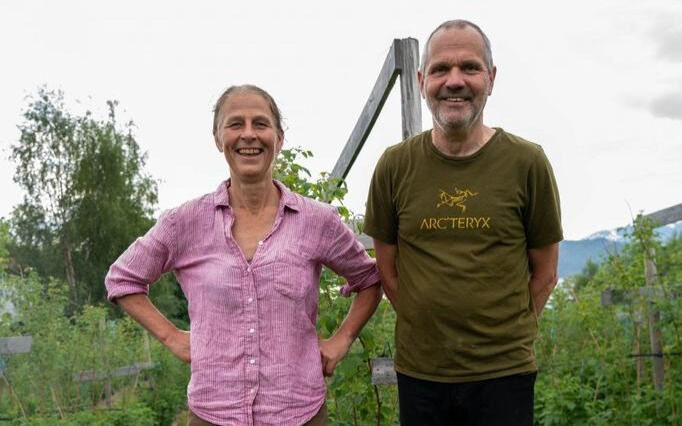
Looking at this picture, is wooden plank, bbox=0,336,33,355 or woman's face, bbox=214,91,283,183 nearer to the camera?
woman's face, bbox=214,91,283,183

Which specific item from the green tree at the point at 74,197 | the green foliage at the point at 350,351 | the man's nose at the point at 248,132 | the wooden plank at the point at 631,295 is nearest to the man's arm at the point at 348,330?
the man's nose at the point at 248,132

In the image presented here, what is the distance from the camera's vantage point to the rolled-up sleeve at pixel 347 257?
230 cm

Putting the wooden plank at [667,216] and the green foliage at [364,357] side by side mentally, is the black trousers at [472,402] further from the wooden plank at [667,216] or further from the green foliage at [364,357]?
the wooden plank at [667,216]

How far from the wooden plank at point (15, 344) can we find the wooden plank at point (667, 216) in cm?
466

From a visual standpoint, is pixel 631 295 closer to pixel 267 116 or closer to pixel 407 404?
pixel 407 404

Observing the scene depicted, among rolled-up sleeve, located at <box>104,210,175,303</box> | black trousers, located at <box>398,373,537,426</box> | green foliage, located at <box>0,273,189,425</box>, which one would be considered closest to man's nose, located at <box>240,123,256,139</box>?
rolled-up sleeve, located at <box>104,210,175,303</box>

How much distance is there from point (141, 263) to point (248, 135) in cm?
47

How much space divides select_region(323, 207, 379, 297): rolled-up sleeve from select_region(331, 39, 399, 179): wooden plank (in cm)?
166

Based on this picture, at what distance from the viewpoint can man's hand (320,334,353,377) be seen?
2277 millimetres

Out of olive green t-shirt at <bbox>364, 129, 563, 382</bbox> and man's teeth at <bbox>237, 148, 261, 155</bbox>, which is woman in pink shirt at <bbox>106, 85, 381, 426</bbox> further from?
olive green t-shirt at <bbox>364, 129, 563, 382</bbox>

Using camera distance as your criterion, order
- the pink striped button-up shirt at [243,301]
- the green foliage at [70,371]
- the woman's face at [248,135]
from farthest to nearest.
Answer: the green foliage at [70,371] → the woman's face at [248,135] → the pink striped button-up shirt at [243,301]

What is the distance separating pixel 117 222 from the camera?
23.9m

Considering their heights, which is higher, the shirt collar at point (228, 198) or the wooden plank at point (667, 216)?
the wooden plank at point (667, 216)

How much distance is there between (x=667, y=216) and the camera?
5.18m
